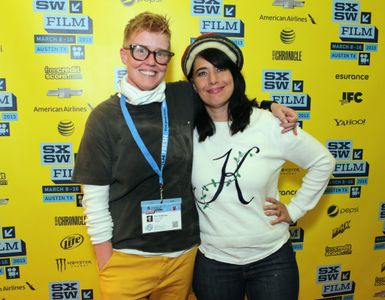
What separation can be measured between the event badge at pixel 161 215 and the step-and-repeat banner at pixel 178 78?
2.78 ft

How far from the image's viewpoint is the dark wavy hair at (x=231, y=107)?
4.38ft

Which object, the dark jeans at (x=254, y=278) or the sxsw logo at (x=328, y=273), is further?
the sxsw logo at (x=328, y=273)

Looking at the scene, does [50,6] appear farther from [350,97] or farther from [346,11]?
[350,97]

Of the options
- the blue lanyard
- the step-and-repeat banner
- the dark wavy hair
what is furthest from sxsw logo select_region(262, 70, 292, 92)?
the blue lanyard

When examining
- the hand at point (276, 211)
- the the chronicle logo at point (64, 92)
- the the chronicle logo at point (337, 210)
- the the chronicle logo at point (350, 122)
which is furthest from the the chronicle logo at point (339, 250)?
the the chronicle logo at point (64, 92)

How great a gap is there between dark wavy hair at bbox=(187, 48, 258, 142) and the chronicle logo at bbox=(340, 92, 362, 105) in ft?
3.20

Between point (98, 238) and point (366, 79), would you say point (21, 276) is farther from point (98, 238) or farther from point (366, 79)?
point (366, 79)

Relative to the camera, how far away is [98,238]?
1.24 metres

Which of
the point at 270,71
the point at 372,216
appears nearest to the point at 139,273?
the point at 270,71

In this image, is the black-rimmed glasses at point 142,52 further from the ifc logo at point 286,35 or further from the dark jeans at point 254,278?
the ifc logo at point 286,35

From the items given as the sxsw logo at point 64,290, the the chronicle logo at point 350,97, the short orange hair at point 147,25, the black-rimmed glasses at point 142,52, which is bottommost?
the sxsw logo at point 64,290

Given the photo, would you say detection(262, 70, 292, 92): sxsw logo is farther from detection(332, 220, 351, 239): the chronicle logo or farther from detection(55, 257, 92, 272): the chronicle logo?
detection(55, 257, 92, 272): the chronicle logo

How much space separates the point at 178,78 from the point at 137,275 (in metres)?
1.11

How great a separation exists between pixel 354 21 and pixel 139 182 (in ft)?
5.54
